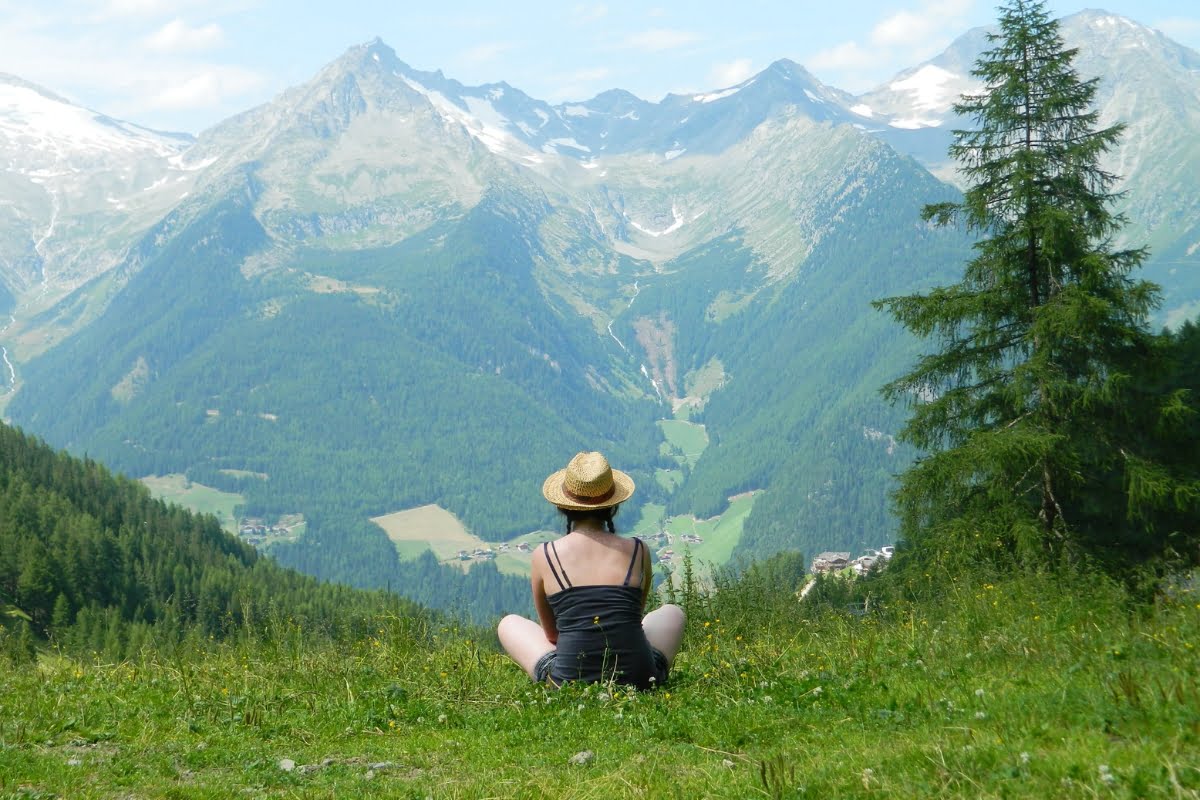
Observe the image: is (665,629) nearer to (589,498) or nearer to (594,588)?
(594,588)

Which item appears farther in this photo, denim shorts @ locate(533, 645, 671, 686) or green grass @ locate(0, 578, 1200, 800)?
denim shorts @ locate(533, 645, 671, 686)

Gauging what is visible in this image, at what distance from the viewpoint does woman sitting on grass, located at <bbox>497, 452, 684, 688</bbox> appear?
26.9 ft

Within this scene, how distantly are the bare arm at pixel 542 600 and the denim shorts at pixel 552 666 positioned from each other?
7.0 inches

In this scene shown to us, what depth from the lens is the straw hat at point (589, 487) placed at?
323 inches

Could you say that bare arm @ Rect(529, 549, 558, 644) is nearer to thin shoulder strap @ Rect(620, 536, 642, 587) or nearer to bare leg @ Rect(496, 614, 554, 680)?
bare leg @ Rect(496, 614, 554, 680)

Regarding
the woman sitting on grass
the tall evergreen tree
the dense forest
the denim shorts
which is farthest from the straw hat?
the dense forest

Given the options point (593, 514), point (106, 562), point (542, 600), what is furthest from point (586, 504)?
point (106, 562)

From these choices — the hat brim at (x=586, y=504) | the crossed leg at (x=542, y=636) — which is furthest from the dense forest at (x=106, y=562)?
the hat brim at (x=586, y=504)

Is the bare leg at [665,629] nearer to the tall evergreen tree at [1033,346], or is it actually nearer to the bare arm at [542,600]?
the bare arm at [542,600]

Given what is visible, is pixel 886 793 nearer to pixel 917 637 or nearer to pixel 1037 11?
pixel 917 637

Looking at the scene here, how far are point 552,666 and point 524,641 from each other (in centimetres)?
68

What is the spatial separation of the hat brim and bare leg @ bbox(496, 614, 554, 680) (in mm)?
1394

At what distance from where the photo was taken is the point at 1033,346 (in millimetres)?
17984

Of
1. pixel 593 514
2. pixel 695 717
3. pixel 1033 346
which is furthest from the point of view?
pixel 1033 346
